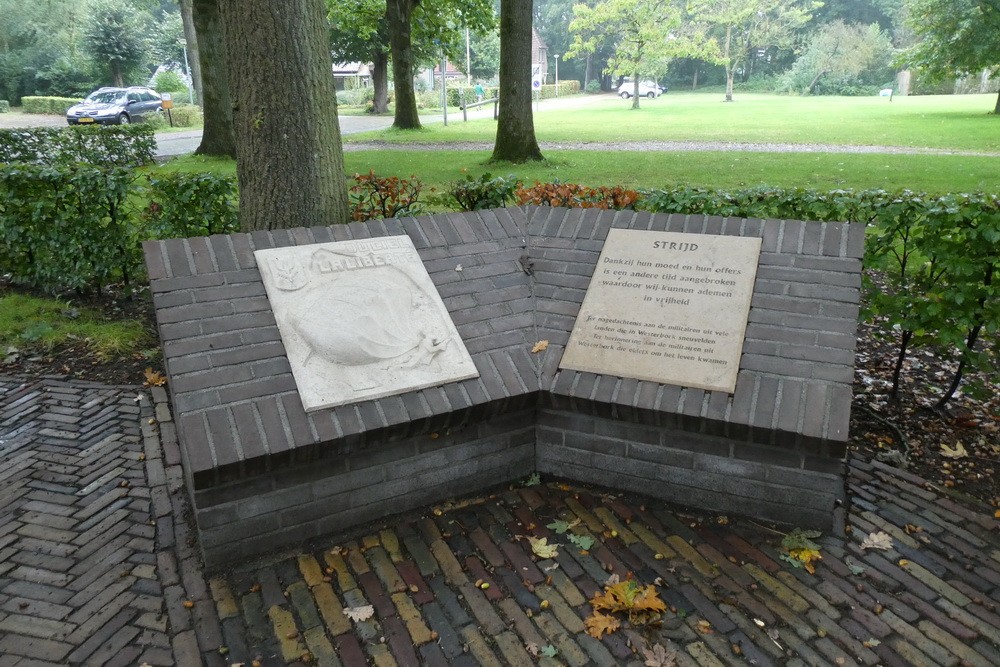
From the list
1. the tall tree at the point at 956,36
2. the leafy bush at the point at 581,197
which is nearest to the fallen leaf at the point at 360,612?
the leafy bush at the point at 581,197

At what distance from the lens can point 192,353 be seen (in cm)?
330

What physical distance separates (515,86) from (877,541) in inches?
505

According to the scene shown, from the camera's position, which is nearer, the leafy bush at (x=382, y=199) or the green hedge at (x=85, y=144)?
the leafy bush at (x=382, y=199)

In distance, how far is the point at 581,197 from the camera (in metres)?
5.62

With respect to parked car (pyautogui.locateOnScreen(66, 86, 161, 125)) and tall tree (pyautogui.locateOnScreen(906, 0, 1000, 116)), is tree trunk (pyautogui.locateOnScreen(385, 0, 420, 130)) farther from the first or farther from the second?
tall tree (pyautogui.locateOnScreen(906, 0, 1000, 116))

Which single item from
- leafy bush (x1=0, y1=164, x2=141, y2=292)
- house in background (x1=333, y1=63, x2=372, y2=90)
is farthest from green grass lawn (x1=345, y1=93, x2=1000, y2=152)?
house in background (x1=333, y1=63, x2=372, y2=90)

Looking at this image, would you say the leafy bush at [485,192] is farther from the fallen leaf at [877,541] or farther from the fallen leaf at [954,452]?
the fallen leaf at [877,541]

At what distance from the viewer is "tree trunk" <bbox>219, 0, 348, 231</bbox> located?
194 inches

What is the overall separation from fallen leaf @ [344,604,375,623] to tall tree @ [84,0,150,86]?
49.8 m

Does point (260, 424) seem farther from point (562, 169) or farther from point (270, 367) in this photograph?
point (562, 169)

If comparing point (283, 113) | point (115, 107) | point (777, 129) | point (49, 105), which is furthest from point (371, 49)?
point (283, 113)

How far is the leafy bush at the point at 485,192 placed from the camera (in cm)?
603

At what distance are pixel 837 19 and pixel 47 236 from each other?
73242 mm

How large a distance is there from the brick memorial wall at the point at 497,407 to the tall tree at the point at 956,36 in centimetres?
2606
